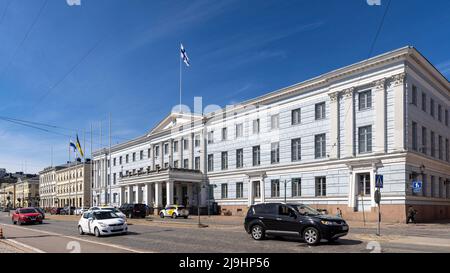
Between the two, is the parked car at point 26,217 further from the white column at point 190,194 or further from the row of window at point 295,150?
the white column at point 190,194

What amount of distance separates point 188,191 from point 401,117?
1371 inches

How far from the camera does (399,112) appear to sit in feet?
124

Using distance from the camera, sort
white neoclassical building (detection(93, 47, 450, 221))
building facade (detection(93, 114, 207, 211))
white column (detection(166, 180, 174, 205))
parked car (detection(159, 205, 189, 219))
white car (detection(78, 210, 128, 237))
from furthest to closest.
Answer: building facade (detection(93, 114, 207, 211))
white column (detection(166, 180, 174, 205))
parked car (detection(159, 205, 189, 219))
white neoclassical building (detection(93, 47, 450, 221))
white car (detection(78, 210, 128, 237))

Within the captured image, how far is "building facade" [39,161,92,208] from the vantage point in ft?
344

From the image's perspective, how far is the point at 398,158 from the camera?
122ft

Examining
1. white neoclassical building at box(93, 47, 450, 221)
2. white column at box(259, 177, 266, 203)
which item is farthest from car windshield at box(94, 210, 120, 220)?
white column at box(259, 177, 266, 203)

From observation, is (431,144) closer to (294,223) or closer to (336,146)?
(336,146)

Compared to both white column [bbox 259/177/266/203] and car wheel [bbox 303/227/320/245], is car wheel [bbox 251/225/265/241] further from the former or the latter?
white column [bbox 259/177/266/203]

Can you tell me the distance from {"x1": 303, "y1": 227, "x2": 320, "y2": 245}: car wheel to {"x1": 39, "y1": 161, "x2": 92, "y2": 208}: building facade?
80.2 metres

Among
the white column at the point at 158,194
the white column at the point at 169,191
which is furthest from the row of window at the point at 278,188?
the white column at the point at 158,194

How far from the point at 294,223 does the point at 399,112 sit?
77.4 ft
